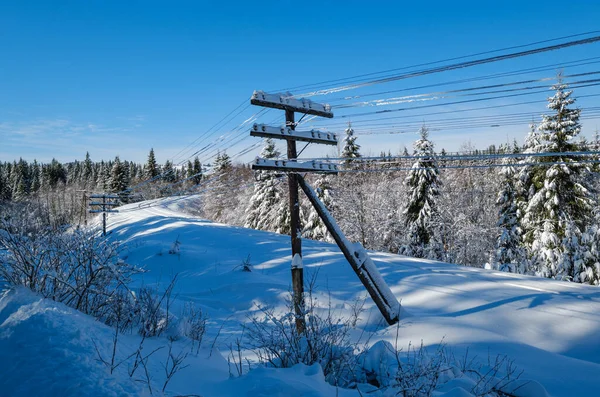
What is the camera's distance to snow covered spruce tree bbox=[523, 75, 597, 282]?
19.7 metres

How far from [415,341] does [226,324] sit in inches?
156

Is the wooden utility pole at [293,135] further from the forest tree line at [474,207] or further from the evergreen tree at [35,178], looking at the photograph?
the evergreen tree at [35,178]

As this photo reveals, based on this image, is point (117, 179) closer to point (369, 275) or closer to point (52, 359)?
point (369, 275)

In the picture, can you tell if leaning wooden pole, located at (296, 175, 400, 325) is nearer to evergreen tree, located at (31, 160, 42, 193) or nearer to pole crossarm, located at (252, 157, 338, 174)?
pole crossarm, located at (252, 157, 338, 174)

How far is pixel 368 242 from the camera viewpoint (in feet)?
112

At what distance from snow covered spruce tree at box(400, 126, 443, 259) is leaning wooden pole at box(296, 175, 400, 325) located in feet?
67.6

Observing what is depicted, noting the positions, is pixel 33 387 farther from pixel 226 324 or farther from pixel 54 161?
pixel 54 161

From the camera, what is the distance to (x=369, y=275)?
7.21 meters

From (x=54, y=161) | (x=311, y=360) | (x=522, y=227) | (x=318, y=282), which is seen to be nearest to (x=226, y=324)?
(x=318, y=282)

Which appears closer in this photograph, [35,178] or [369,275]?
[369,275]

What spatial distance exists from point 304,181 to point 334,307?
116 inches

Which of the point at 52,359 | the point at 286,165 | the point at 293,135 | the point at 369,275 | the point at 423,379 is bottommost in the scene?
the point at 423,379

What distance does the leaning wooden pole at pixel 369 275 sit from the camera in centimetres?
693

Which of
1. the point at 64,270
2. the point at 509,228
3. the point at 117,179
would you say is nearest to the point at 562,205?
the point at 509,228
